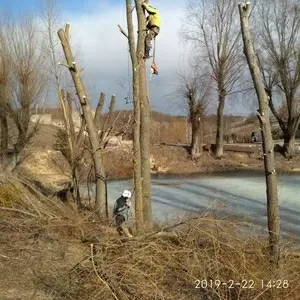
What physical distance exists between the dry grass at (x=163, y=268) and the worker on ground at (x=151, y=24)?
13.1 feet

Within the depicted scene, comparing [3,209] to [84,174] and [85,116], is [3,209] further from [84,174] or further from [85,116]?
[84,174]

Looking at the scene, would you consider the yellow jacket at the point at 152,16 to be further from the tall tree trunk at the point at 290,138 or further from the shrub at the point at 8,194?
the tall tree trunk at the point at 290,138

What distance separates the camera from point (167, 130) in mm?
38219

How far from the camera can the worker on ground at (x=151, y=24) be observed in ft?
28.0

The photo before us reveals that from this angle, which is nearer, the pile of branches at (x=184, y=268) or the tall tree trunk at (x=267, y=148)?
the pile of branches at (x=184, y=268)

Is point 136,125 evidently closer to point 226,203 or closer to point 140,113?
point 140,113

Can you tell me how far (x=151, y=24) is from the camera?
28.2ft

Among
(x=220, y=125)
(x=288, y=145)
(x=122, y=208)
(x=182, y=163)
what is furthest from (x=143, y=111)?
(x=288, y=145)

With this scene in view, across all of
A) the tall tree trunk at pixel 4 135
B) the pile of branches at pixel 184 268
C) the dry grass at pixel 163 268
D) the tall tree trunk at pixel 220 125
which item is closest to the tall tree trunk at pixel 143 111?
the dry grass at pixel 163 268

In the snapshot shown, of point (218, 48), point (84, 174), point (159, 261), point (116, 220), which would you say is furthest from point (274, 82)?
point (159, 261)

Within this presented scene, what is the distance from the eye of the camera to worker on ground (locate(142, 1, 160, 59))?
28.0 feet

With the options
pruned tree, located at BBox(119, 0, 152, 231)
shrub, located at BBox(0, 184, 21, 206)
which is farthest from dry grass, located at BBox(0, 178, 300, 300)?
shrub, located at BBox(0, 184, 21, 206)

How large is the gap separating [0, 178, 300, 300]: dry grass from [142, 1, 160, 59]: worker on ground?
13.1ft

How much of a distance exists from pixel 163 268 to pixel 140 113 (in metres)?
4.09
